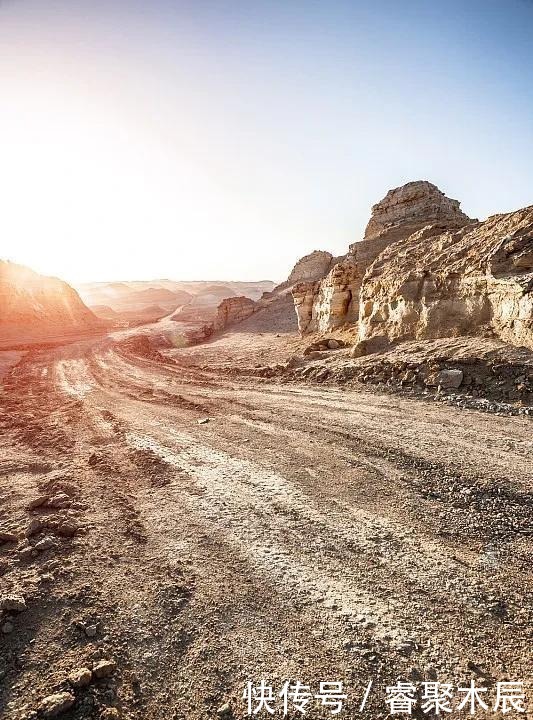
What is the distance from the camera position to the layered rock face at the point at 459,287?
12.7 meters

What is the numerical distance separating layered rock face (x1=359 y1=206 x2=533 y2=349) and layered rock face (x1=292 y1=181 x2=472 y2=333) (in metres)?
4.36

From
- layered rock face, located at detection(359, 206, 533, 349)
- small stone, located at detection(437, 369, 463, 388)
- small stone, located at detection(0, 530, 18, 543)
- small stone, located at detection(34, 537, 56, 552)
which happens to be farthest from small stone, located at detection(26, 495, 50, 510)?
layered rock face, located at detection(359, 206, 533, 349)

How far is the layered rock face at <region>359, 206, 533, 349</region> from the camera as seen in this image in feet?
41.7

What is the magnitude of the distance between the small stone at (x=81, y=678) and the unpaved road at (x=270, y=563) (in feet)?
0.33

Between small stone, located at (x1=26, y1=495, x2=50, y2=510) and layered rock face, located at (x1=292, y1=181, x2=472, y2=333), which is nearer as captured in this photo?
small stone, located at (x1=26, y1=495, x2=50, y2=510)

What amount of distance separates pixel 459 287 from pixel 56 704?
16509mm

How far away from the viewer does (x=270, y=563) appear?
492 centimetres

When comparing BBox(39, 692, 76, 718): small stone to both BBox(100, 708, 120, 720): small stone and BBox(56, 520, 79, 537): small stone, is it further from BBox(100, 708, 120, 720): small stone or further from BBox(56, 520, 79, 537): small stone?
BBox(56, 520, 79, 537): small stone

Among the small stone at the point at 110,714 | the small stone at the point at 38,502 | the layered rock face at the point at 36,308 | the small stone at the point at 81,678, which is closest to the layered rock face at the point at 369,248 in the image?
the small stone at the point at 38,502

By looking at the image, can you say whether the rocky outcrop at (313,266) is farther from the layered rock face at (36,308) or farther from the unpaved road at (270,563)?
the unpaved road at (270,563)

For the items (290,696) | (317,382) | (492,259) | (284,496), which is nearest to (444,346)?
(492,259)

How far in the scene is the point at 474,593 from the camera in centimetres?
425

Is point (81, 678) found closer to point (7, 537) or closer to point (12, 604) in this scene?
point (12, 604)

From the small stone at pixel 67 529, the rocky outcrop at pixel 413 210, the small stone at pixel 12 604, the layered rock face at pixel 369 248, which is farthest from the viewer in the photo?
the rocky outcrop at pixel 413 210
